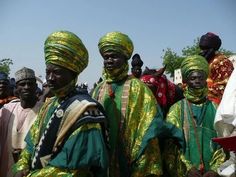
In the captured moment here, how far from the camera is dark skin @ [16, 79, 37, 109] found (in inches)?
231

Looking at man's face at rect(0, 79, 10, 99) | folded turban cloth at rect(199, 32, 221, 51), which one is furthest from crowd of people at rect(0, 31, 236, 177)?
man's face at rect(0, 79, 10, 99)

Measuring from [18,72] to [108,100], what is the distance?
5.92ft

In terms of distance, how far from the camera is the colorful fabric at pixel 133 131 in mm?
4473

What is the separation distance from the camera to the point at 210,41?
22.2 feet

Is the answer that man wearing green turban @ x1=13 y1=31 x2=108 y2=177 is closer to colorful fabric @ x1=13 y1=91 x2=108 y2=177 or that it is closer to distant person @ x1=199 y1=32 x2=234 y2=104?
colorful fabric @ x1=13 y1=91 x2=108 y2=177

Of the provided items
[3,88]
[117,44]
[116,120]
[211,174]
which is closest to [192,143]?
[211,174]

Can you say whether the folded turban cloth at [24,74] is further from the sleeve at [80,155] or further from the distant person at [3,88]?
the sleeve at [80,155]

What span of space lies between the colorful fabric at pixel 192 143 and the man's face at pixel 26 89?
1.93 metres

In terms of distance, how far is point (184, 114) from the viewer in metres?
5.12

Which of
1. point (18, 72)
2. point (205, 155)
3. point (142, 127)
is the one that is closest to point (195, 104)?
point (205, 155)

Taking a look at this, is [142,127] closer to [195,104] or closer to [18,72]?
[195,104]

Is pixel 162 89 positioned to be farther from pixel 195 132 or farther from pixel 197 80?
Answer: pixel 195 132

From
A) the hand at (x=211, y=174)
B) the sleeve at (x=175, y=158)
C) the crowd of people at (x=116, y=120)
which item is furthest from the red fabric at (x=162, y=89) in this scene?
the hand at (x=211, y=174)

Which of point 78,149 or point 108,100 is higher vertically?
point 108,100
